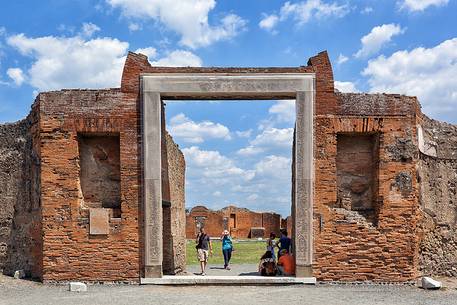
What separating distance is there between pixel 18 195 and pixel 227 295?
5.69 meters

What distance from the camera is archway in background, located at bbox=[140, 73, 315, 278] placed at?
377 inches

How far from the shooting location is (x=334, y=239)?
961 cm

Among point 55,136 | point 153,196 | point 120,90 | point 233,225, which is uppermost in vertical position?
point 120,90

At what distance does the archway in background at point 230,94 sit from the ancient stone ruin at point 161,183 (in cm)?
2

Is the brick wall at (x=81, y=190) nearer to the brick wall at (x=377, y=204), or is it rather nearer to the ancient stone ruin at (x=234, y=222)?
the brick wall at (x=377, y=204)

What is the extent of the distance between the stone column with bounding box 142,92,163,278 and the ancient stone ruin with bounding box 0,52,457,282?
0.07ft

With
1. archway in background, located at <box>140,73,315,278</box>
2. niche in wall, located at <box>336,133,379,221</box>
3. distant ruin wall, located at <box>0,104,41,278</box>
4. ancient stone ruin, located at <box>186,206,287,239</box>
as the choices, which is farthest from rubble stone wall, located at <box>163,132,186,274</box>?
ancient stone ruin, located at <box>186,206,287,239</box>

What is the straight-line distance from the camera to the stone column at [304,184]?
9547 millimetres

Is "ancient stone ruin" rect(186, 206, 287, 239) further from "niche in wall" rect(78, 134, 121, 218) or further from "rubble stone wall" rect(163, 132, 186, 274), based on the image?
"niche in wall" rect(78, 134, 121, 218)

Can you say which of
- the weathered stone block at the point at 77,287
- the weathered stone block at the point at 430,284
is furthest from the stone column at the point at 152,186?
the weathered stone block at the point at 430,284

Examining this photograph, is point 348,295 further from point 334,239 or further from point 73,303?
Answer: point 73,303

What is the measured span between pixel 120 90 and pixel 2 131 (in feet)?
11.3

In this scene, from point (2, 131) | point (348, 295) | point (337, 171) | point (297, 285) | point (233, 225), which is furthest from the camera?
point (233, 225)

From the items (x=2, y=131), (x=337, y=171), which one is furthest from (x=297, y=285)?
(x=2, y=131)
